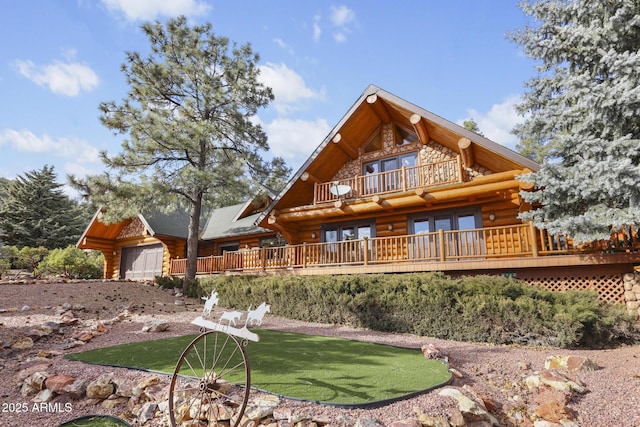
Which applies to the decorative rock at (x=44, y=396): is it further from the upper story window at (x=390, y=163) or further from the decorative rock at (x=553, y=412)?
the upper story window at (x=390, y=163)

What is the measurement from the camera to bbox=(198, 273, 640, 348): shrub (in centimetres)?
792

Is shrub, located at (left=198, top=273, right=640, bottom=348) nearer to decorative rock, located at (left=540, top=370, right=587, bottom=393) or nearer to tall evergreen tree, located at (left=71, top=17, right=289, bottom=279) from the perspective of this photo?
decorative rock, located at (left=540, top=370, right=587, bottom=393)

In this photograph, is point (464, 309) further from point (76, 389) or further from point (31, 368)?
point (31, 368)

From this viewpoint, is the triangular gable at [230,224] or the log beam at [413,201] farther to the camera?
the triangular gable at [230,224]

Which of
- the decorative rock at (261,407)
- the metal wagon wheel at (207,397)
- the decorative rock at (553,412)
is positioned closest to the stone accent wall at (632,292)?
the decorative rock at (553,412)

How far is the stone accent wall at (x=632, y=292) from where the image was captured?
8.79 m

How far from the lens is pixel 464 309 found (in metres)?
8.76

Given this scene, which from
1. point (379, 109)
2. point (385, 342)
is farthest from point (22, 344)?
point (379, 109)

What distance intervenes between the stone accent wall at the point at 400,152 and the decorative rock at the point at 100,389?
41.0ft

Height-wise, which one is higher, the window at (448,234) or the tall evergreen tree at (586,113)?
the tall evergreen tree at (586,113)

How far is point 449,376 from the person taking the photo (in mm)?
5586

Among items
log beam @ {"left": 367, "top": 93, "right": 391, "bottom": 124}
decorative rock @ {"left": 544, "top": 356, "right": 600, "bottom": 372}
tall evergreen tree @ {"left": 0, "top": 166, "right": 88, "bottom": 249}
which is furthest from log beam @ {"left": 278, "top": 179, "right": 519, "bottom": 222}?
tall evergreen tree @ {"left": 0, "top": 166, "right": 88, "bottom": 249}

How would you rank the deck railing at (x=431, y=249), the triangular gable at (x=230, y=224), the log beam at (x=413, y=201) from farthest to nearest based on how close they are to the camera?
the triangular gable at (x=230, y=224)
the log beam at (x=413, y=201)
the deck railing at (x=431, y=249)

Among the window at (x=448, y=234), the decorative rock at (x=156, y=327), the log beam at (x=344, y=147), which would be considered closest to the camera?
the decorative rock at (x=156, y=327)
